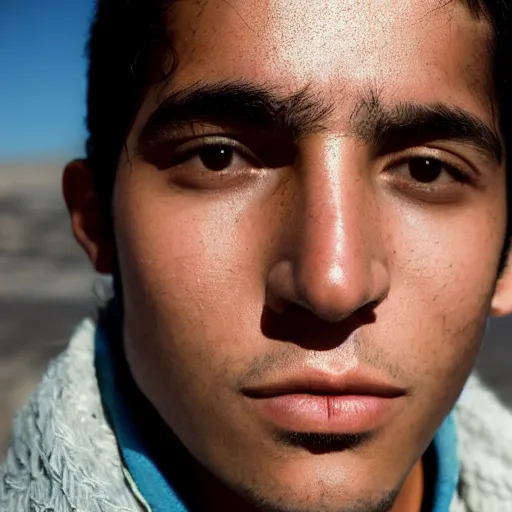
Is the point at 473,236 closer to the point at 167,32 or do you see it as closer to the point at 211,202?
the point at 211,202

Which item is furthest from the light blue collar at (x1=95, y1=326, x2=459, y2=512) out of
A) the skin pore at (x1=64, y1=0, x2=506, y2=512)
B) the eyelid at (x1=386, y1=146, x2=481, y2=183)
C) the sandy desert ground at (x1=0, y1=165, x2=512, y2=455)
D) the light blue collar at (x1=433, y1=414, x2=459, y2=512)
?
the eyelid at (x1=386, y1=146, x2=481, y2=183)

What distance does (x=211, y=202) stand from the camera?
89 centimetres

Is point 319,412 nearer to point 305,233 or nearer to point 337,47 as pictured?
point 305,233

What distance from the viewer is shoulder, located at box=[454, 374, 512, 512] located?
1203mm

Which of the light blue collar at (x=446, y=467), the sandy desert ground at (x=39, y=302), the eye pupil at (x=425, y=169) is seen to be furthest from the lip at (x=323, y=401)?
the sandy desert ground at (x=39, y=302)

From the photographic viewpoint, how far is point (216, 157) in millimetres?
903

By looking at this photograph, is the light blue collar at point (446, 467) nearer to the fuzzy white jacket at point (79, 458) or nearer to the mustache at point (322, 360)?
the fuzzy white jacket at point (79, 458)

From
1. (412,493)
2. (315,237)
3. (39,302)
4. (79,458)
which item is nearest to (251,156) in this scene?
(315,237)

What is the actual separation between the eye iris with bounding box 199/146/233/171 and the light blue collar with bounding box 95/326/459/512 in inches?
17.5

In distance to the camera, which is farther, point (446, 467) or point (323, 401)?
point (446, 467)

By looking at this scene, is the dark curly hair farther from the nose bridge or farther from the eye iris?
the nose bridge

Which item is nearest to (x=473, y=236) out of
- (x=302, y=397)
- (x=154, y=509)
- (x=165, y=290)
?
(x=302, y=397)

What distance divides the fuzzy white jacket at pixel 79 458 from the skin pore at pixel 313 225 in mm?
171

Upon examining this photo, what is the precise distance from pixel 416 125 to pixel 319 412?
40 cm
